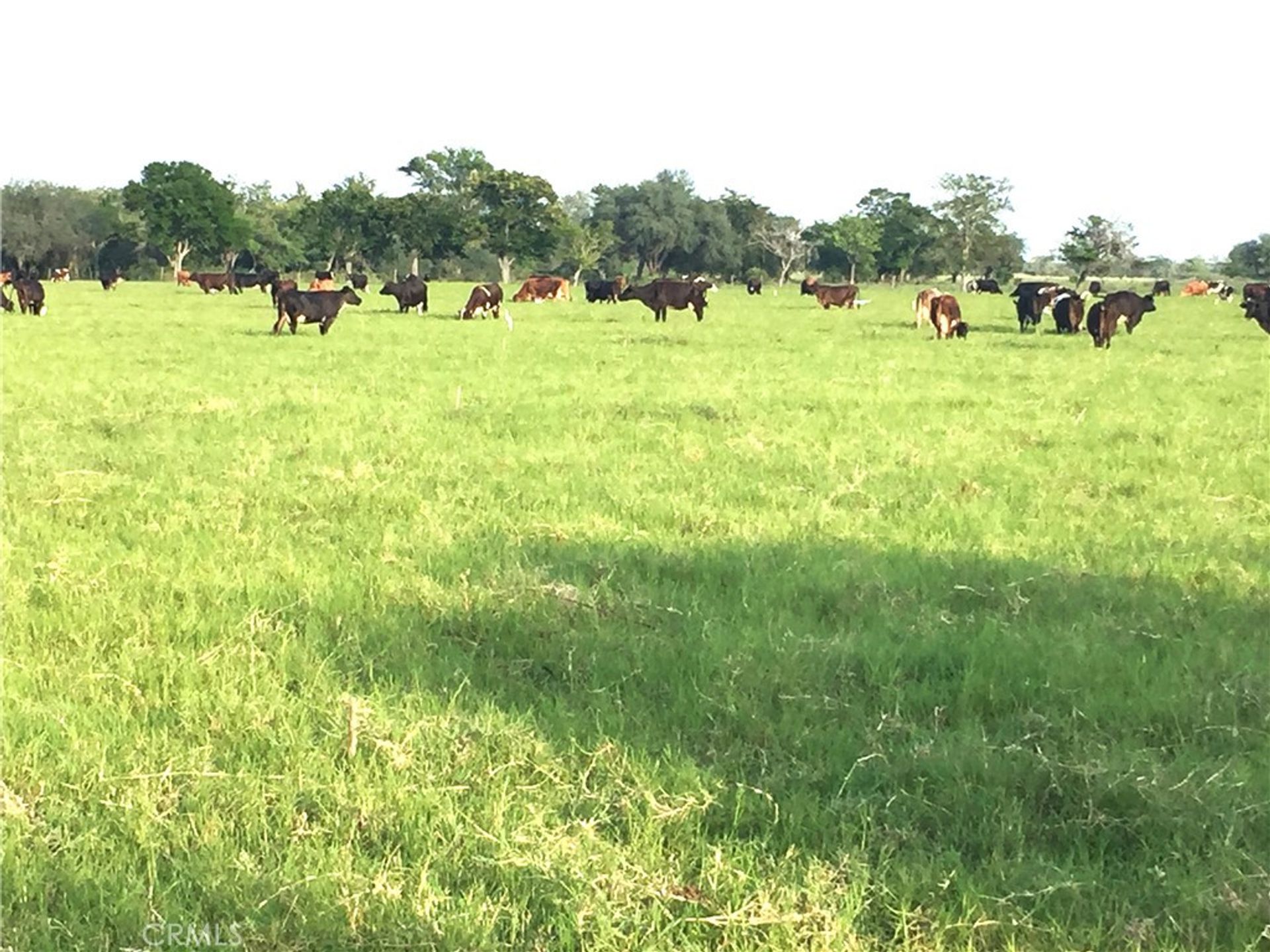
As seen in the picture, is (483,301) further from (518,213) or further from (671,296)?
(518,213)

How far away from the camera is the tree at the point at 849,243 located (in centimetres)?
8731

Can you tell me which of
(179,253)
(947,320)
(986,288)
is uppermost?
(179,253)

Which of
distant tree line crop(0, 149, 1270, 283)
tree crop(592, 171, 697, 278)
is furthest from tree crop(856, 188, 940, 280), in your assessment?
tree crop(592, 171, 697, 278)

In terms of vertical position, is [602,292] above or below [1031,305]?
above

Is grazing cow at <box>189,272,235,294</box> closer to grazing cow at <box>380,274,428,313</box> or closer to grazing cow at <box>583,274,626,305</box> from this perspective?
grazing cow at <box>583,274,626,305</box>

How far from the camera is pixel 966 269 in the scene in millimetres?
82875

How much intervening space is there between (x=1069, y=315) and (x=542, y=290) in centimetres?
2174

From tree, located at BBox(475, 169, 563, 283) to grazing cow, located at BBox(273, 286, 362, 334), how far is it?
5168 centimetres

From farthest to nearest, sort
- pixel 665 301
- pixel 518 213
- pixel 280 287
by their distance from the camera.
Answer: pixel 518 213, pixel 280 287, pixel 665 301

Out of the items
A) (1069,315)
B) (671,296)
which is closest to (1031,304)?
(1069,315)

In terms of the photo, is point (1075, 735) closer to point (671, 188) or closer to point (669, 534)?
point (669, 534)

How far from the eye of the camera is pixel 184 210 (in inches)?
2953

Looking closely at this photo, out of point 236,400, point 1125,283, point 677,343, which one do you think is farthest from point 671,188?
point 236,400

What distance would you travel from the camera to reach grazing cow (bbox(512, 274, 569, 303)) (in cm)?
4172
